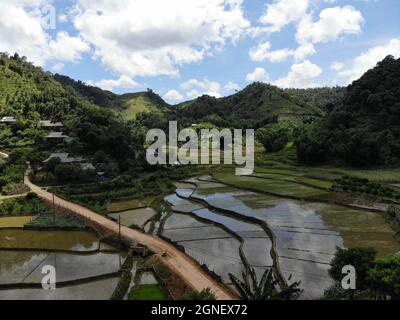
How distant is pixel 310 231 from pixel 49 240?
64.8 feet

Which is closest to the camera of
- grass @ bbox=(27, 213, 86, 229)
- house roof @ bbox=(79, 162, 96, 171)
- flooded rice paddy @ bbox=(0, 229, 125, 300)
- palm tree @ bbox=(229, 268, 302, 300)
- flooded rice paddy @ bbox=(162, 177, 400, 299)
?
palm tree @ bbox=(229, 268, 302, 300)

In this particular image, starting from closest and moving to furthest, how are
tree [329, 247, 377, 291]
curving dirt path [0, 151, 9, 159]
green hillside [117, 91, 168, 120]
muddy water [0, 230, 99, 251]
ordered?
1. tree [329, 247, 377, 291]
2. muddy water [0, 230, 99, 251]
3. curving dirt path [0, 151, 9, 159]
4. green hillside [117, 91, 168, 120]

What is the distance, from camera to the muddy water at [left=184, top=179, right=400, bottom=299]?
22237mm

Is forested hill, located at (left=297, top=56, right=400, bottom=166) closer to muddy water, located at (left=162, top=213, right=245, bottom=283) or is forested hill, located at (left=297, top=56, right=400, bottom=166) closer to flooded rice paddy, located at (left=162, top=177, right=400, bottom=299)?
flooded rice paddy, located at (left=162, top=177, right=400, bottom=299)

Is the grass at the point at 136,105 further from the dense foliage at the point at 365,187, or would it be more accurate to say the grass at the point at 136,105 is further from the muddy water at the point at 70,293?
the muddy water at the point at 70,293

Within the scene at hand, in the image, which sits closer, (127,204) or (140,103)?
(127,204)

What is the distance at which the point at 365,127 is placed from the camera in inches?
2643

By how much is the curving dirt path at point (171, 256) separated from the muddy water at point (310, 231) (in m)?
4.18

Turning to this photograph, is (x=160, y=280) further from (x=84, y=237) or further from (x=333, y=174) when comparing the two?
(x=333, y=174)

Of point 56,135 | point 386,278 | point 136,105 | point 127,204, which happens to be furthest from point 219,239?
point 136,105

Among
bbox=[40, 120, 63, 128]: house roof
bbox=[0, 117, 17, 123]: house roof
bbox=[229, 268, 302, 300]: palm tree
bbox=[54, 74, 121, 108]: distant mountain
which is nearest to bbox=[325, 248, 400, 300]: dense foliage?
bbox=[229, 268, 302, 300]: palm tree

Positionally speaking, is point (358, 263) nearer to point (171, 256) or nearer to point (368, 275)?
point (368, 275)

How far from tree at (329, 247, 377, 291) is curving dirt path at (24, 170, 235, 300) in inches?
208
